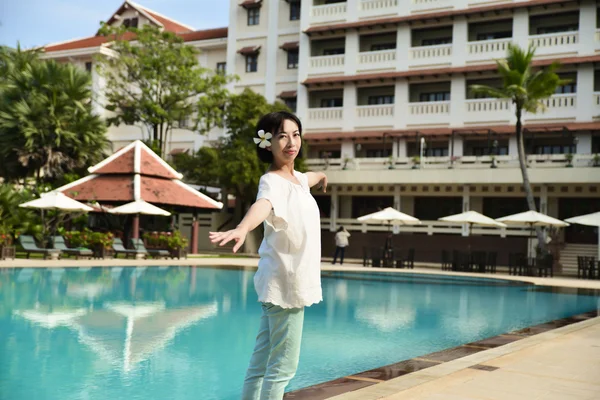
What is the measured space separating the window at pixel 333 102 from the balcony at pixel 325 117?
1632 millimetres

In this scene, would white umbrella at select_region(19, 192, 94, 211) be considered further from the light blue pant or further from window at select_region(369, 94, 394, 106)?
the light blue pant

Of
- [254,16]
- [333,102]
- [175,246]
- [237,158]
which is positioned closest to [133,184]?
[175,246]

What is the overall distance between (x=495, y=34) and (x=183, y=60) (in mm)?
15477

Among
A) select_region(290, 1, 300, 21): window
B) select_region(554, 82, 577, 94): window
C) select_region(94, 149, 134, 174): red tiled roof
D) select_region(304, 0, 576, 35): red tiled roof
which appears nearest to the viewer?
select_region(94, 149, 134, 174): red tiled roof

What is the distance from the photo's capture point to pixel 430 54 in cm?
3506

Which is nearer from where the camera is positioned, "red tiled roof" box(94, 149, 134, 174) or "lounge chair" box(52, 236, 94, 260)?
"lounge chair" box(52, 236, 94, 260)

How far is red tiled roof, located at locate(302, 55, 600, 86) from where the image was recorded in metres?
31.7

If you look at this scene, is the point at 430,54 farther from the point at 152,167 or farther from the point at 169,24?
the point at 169,24

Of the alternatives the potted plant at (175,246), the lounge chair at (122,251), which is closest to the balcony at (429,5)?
the potted plant at (175,246)

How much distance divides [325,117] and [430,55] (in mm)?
6202

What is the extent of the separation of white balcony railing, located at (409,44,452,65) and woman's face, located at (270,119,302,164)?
3225 cm

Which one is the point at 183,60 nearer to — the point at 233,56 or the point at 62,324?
the point at 233,56

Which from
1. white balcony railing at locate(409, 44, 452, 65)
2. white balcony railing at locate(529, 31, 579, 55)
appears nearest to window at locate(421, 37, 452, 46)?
white balcony railing at locate(409, 44, 452, 65)

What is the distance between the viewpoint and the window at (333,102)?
38487 millimetres
